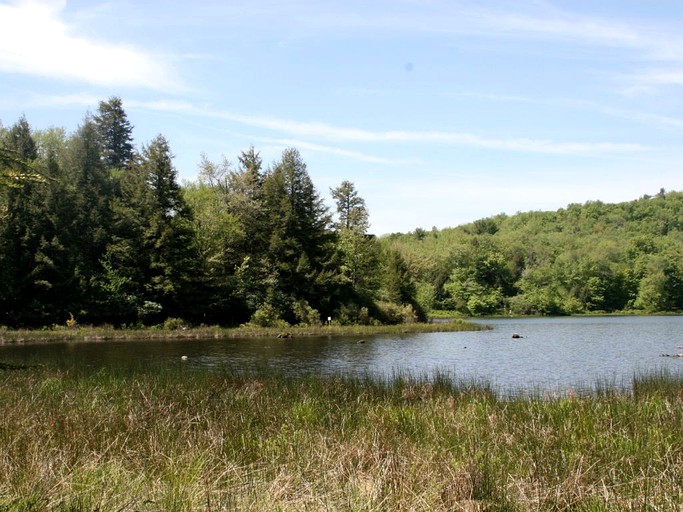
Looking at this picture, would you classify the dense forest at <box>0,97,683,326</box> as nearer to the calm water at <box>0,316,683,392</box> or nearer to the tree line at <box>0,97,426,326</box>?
the tree line at <box>0,97,426,326</box>

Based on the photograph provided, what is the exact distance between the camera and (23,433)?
7387 mm

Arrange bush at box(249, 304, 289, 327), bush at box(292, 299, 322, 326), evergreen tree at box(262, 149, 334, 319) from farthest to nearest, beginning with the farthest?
evergreen tree at box(262, 149, 334, 319) → bush at box(292, 299, 322, 326) → bush at box(249, 304, 289, 327)

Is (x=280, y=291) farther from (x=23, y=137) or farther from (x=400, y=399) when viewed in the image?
(x=400, y=399)

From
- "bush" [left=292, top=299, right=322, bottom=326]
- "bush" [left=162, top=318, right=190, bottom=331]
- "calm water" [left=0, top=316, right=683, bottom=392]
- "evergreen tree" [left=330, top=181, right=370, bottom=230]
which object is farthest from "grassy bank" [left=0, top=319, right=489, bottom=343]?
"evergreen tree" [left=330, top=181, right=370, bottom=230]

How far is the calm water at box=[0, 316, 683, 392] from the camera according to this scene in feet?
67.8

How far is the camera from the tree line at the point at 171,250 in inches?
1654

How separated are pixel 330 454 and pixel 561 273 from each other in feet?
371

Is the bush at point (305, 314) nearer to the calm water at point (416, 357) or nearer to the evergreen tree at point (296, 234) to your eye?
the evergreen tree at point (296, 234)

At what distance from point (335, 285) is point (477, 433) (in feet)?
157

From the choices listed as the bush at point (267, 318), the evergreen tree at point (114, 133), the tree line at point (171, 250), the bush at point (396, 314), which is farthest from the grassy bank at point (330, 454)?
the evergreen tree at point (114, 133)

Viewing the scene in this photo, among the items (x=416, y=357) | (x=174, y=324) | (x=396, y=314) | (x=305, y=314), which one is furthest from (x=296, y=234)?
(x=416, y=357)

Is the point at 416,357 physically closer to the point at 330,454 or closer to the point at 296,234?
the point at 330,454

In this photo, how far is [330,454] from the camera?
671cm

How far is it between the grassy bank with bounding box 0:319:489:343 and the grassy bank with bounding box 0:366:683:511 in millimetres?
27758
